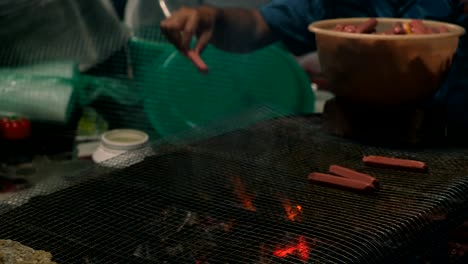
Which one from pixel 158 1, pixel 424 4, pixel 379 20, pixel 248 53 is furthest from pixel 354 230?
pixel 158 1

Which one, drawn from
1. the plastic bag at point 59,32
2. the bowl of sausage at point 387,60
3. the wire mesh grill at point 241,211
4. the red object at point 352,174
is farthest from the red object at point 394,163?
the plastic bag at point 59,32

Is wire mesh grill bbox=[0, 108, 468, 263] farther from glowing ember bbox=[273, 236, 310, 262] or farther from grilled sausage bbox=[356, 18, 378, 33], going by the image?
grilled sausage bbox=[356, 18, 378, 33]

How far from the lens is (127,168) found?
2.29 meters

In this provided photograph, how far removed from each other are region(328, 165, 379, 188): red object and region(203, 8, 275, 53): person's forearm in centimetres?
148

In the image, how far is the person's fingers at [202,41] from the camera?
308cm

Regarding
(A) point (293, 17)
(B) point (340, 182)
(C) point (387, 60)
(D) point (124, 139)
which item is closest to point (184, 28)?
(A) point (293, 17)

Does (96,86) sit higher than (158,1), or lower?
lower

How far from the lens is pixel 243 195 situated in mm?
2023

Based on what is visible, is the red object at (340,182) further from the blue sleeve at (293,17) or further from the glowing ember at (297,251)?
the blue sleeve at (293,17)

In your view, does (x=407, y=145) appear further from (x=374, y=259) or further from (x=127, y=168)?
(x=127, y=168)

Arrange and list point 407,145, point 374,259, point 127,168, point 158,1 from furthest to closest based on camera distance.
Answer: point 158,1 < point 407,145 < point 127,168 < point 374,259

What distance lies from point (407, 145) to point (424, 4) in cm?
83

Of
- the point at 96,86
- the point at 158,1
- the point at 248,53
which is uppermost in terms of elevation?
the point at 158,1

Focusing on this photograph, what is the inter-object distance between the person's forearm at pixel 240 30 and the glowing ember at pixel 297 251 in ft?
6.40
